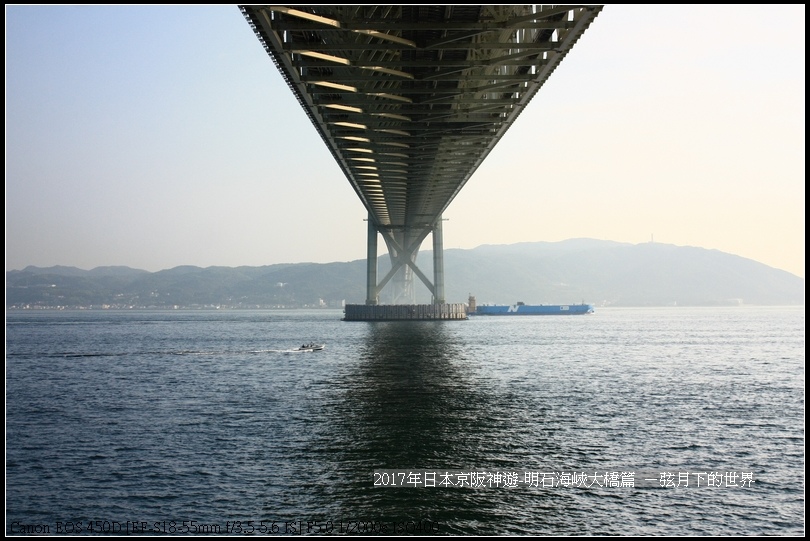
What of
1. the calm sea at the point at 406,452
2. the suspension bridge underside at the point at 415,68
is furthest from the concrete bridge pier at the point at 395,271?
the calm sea at the point at 406,452

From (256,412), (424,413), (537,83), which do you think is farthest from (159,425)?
(537,83)

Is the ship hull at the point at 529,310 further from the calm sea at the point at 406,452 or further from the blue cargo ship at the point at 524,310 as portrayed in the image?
the calm sea at the point at 406,452

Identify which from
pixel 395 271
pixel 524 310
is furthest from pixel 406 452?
pixel 524 310

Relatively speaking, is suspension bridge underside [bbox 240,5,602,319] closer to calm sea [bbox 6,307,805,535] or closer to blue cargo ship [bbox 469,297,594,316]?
calm sea [bbox 6,307,805,535]

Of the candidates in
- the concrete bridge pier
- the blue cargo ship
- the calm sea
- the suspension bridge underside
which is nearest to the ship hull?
the blue cargo ship

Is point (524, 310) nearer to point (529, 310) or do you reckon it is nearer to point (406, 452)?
point (529, 310)

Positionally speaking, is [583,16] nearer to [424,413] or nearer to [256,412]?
[424,413]
